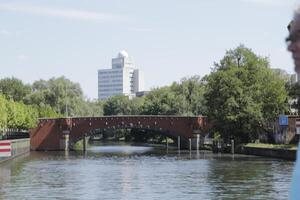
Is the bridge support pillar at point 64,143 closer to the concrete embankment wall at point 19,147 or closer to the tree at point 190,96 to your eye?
the concrete embankment wall at point 19,147

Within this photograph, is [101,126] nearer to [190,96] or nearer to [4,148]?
[190,96]

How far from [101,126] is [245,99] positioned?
32089 millimetres

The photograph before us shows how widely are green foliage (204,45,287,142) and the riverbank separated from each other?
3.04 metres

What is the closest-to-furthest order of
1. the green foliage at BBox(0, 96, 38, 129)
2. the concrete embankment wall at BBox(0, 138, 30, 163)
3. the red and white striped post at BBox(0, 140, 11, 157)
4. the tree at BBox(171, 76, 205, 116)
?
1. the red and white striped post at BBox(0, 140, 11, 157)
2. the concrete embankment wall at BBox(0, 138, 30, 163)
3. the green foliage at BBox(0, 96, 38, 129)
4. the tree at BBox(171, 76, 205, 116)

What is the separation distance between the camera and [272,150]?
237 ft

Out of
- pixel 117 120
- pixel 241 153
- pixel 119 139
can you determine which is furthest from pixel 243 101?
pixel 119 139

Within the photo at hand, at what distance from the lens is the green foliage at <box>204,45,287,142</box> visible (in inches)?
3182

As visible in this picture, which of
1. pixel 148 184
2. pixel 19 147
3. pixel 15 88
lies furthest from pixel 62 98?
pixel 148 184

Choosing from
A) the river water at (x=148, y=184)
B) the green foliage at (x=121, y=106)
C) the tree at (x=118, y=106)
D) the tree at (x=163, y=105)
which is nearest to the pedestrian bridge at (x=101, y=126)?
the tree at (x=163, y=105)

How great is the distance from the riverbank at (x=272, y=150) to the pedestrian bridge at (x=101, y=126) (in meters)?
22.7

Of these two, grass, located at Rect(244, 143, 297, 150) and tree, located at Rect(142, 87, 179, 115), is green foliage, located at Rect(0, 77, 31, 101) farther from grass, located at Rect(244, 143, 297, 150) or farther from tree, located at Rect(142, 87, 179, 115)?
grass, located at Rect(244, 143, 297, 150)

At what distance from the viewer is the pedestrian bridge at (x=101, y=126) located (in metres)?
104

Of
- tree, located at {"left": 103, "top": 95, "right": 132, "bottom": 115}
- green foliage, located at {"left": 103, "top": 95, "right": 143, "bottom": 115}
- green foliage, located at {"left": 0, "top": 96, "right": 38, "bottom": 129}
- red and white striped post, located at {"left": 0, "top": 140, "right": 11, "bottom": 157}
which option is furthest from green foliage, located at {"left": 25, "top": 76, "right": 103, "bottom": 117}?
red and white striped post, located at {"left": 0, "top": 140, "right": 11, "bottom": 157}

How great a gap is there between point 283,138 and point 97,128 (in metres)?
33.6
